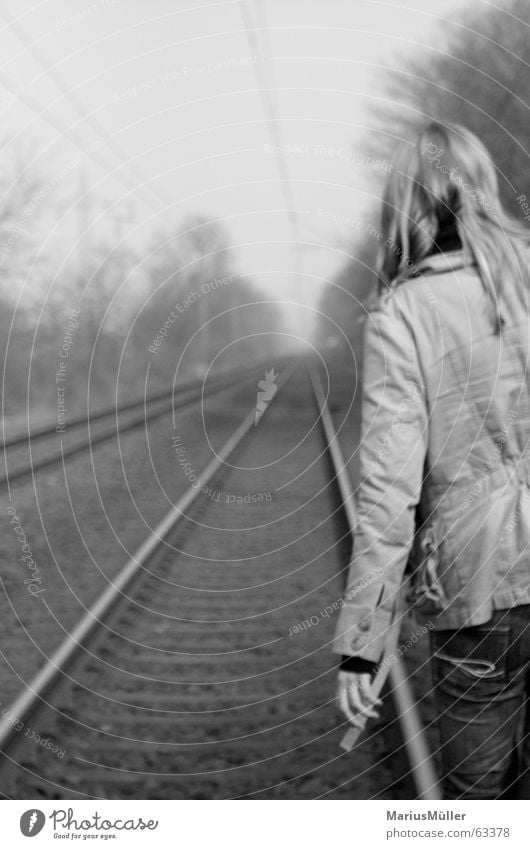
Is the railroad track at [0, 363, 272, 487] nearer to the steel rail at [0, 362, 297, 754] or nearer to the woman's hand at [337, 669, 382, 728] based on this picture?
the steel rail at [0, 362, 297, 754]

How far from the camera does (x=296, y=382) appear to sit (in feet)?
58.6

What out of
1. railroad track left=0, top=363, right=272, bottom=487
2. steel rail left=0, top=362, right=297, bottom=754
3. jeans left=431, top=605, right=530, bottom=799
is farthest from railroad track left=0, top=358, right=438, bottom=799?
railroad track left=0, top=363, right=272, bottom=487

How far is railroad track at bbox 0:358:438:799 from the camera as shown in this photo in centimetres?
252

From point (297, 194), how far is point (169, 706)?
1.55 metres

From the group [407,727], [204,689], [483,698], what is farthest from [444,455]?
[204,689]

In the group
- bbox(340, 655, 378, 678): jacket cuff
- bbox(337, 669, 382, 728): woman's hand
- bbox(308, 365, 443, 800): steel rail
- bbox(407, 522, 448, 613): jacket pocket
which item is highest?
bbox(407, 522, 448, 613): jacket pocket

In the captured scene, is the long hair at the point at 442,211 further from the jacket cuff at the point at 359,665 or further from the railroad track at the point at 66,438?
the railroad track at the point at 66,438

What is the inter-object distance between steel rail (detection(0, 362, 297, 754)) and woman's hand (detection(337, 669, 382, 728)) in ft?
4.06

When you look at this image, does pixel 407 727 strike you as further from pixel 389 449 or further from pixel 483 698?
pixel 389 449

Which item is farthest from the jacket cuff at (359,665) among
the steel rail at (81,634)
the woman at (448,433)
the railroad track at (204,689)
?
the steel rail at (81,634)

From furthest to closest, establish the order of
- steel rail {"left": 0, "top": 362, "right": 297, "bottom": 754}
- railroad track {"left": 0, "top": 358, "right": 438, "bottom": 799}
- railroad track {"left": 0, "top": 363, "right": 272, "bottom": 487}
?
1. railroad track {"left": 0, "top": 363, "right": 272, "bottom": 487}
2. steel rail {"left": 0, "top": 362, "right": 297, "bottom": 754}
3. railroad track {"left": 0, "top": 358, "right": 438, "bottom": 799}

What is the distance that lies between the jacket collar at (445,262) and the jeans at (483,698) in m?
0.58

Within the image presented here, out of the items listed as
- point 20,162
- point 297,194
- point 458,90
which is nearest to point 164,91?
point 297,194
